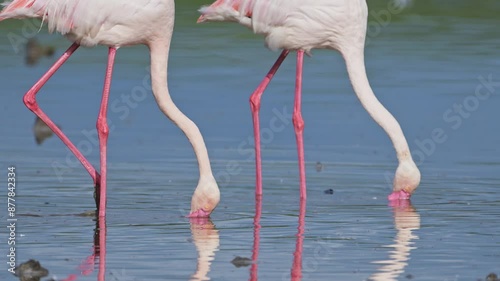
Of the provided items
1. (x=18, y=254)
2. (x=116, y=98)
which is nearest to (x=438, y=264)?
(x=18, y=254)

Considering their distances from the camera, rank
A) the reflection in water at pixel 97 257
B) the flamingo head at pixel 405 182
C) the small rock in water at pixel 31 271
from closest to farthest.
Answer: the small rock in water at pixel 31 271 < the reflection in water at pixel 97 257 < the flamingo head at pixel 405 182

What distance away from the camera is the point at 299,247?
306 inches

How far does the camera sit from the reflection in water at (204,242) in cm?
710

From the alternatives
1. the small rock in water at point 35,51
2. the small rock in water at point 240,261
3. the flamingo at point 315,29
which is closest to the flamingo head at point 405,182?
the flamingo at point 315,29

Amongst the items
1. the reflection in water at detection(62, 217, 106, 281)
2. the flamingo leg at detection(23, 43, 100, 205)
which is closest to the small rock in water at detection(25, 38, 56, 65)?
the flamingo leg at detection(23, 43, 100, 205)

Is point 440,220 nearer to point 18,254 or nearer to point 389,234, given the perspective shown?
point 389,234

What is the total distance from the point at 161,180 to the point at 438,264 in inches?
127

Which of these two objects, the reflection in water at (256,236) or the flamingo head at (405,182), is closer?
the reflection in water at (256,236)

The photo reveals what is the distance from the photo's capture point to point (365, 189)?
9867 millimetres

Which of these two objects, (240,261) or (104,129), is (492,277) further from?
(104,129)

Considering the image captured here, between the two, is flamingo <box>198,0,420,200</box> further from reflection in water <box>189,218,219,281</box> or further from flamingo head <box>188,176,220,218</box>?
reflection in water <box>189,218,219,281</box>

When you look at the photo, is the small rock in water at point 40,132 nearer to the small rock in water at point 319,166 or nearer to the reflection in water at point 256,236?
the small rock in water at point 319,166

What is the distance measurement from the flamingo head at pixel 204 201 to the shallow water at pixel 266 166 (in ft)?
0.35

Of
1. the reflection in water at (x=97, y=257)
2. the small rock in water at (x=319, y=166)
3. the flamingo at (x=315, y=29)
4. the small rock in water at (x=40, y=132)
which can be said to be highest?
the flamingo at (x=315, y=29)
